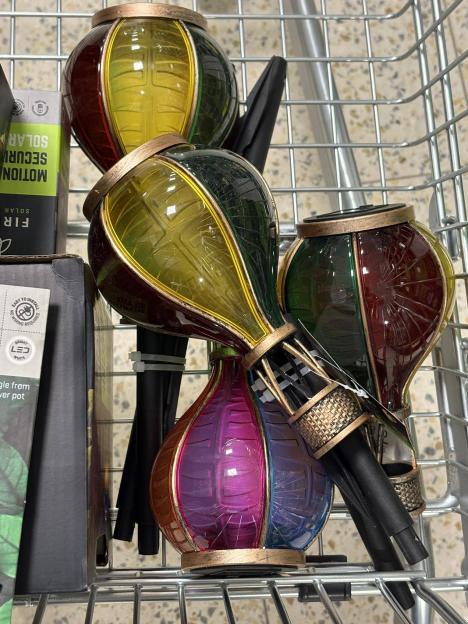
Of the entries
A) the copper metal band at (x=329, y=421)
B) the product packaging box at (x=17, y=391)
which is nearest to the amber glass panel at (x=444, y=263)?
the copper metal band at (x=329, y=421)

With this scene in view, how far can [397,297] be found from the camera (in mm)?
408

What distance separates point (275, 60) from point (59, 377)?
0.26 metres

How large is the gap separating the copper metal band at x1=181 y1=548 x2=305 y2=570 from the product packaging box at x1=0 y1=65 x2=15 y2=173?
0.82 ft

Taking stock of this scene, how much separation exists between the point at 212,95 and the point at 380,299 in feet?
0.52

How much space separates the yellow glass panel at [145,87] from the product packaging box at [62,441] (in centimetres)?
11

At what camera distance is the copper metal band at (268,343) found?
0.36m

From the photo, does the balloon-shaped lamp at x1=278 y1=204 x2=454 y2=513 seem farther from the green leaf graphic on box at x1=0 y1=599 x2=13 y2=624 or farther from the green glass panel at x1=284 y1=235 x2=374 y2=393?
the green leaf graphic on box at x1=0 y1=599 x2=13 y2=624

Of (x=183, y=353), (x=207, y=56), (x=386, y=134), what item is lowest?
(x=183, y=353)

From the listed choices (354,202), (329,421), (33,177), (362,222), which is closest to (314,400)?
(329,421)

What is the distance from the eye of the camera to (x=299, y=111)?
902 mm

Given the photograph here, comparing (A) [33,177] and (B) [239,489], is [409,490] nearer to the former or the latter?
(B) [239,489]

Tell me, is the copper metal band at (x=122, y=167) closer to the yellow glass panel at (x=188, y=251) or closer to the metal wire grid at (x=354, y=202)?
the yellow glass panel at (x=188, y=251)

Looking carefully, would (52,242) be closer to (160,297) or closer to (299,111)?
(160,297)

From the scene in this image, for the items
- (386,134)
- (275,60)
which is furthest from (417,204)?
(275,60)
